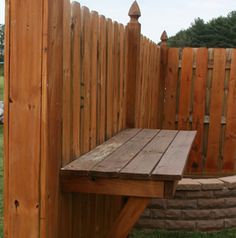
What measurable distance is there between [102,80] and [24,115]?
109 centimetres

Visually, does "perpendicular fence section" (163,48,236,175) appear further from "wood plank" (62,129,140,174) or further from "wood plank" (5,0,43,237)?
"wood plank" (5,0,43,237)

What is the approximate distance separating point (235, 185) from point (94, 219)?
5.80 feet

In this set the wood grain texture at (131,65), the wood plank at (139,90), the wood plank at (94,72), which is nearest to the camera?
the wood plank at (94,72)

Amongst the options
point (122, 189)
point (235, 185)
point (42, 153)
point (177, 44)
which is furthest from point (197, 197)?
point (177, 44)

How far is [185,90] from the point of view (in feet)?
20.0

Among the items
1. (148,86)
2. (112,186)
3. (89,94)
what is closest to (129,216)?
(112,186)

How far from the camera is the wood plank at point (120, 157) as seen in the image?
218 cm

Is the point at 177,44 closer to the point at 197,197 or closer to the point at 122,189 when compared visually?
the point at 197,197

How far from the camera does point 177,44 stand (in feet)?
71.7

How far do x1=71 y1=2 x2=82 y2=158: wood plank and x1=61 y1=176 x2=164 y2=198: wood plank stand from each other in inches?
8.3

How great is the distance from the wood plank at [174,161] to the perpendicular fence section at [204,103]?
269cm

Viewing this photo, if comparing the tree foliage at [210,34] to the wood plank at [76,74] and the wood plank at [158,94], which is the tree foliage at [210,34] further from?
the wood plank at [76,74]

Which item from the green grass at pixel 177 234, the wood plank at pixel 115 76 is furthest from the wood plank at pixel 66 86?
the green grass at pixel 177 234

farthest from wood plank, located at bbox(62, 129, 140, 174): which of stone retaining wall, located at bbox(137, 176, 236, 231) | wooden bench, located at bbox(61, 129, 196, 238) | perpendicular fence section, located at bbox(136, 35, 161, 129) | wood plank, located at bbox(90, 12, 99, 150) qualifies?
stone retaining wall, located at bbox(137, 176, 236, 231)
